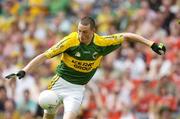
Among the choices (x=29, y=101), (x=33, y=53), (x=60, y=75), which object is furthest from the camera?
(x=33, y=53)

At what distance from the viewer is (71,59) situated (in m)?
12.2

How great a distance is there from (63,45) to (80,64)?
0.50 m

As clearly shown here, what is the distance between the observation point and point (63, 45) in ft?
39.0

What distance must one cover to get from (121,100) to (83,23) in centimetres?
525

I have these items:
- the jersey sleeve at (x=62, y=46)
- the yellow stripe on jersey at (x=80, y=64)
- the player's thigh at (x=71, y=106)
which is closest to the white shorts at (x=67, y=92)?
the player's thigh at (x=71, y=106)

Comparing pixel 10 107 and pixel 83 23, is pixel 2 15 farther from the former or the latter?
pixel 83 23

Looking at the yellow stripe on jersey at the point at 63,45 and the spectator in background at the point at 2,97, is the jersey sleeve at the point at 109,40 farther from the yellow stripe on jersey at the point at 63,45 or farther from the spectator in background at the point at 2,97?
the spectator in background at the point at 2,97

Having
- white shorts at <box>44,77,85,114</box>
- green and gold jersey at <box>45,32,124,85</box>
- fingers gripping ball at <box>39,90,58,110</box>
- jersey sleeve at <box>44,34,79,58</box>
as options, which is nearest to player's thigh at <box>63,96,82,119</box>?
white shorts at <box>44,77,85,114</box>

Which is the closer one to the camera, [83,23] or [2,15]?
[83,23]

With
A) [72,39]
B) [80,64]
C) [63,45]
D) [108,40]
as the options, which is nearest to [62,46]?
[63,45]

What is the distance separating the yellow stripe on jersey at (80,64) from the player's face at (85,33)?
351 millimetres

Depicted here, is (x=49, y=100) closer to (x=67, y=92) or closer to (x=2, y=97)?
(x=67, y=92)

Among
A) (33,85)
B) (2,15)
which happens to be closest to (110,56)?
(33,85)

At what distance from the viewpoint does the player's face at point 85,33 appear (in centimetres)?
1177
